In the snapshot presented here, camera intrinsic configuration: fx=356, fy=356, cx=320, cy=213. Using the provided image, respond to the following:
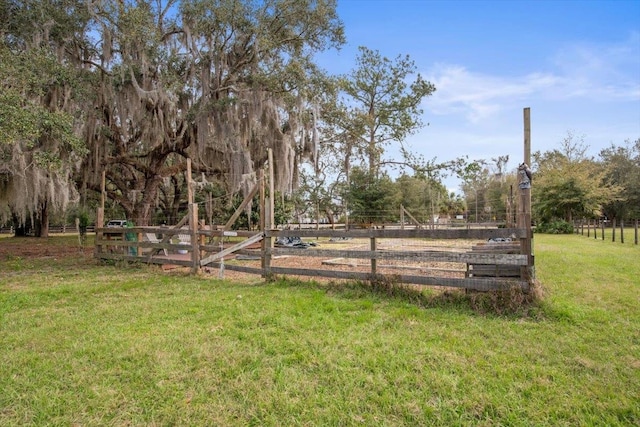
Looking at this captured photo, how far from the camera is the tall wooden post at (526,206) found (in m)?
4.06

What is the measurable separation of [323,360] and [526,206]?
3.28 meters

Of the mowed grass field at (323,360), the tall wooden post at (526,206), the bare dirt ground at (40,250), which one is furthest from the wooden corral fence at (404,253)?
the bare dirt ground at (40,250)

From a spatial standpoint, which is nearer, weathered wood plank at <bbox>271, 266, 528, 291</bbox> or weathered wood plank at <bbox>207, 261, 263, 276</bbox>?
weathered wood plank at <bbox>271, 266, 528, 291</bbox>

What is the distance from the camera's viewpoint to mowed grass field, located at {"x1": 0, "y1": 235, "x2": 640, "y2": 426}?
2.14 m

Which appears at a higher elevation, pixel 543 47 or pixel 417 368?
pixel 543 47

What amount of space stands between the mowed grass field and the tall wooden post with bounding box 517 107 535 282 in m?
0.39

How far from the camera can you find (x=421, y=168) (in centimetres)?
1561

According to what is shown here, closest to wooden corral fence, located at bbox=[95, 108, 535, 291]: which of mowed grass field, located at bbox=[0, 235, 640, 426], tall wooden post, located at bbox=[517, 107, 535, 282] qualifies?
tall wooden post, located at bbox=[517, 107, 535, 282]

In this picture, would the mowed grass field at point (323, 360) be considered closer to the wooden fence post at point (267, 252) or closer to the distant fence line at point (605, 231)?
the wooden fence post at point (267, 252)

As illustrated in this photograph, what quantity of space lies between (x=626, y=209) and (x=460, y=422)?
146 feet

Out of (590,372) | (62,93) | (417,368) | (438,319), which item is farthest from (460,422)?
(62,93)

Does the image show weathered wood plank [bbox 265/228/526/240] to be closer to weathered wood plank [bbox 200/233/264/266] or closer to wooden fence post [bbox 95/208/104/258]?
weathered wood plank [bbox 200/233/264/266]

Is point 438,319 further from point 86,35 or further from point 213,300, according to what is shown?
point 86,35

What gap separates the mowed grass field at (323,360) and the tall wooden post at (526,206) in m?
0.39
